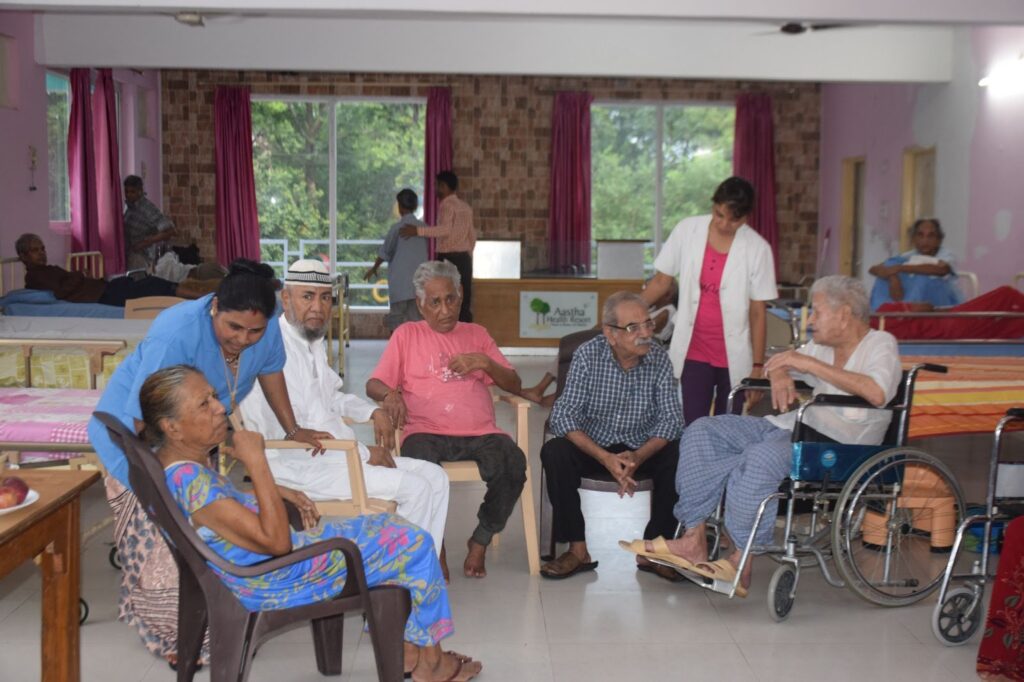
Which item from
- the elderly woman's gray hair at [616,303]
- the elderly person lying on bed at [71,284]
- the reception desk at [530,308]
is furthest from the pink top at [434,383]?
the reception desk at [530,308]

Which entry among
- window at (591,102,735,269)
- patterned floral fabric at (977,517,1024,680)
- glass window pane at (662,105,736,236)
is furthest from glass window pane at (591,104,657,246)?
patterned floral fabric at (977,517,1024,680)

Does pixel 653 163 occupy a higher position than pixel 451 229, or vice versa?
pixel 653 163

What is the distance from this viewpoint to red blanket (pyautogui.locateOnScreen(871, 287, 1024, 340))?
5953mm

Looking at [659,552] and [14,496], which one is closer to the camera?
[14,496]

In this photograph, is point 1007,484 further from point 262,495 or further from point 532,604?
point 262,495

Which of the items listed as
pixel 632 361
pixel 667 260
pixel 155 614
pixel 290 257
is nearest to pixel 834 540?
pixel 632 361

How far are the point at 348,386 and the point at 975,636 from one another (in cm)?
554

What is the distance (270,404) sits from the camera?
349 cm

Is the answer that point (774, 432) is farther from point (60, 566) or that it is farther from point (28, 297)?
point (28, 297)

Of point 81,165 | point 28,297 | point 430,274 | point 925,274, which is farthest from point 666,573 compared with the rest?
point 81,165

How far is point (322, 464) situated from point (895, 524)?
6.08 feet

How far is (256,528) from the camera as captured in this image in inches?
95.9

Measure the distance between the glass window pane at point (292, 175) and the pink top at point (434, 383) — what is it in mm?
8204

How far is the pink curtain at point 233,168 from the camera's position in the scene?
1171 cm
